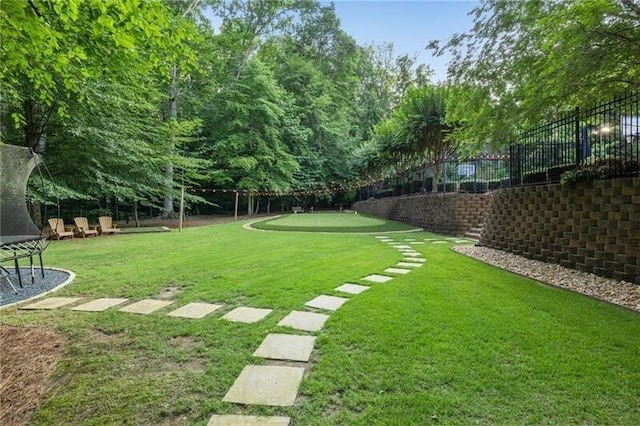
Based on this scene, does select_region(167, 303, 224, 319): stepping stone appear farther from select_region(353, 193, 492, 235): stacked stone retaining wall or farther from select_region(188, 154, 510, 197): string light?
select_region(188, 154, 510, 197): string light

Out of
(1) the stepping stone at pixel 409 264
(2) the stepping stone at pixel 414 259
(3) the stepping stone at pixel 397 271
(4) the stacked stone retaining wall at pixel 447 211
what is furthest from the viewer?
(4) the stacked stone retaining wall at pixel 447 211

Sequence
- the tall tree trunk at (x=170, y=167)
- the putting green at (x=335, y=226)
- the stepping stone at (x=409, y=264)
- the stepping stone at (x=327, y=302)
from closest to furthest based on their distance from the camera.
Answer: the stepping stone at (x=327, y=302) < the stepping stone at (x=409, y=264) < the putting green at (x=335, y=226) < the tall tree trunk at (x=170, y=167)

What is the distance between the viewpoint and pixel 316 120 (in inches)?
1032

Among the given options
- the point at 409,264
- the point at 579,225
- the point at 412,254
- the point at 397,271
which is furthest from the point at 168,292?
the point at 579,225

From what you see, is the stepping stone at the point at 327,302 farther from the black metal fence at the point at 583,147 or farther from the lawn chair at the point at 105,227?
the lawn chair at the point at 105,227

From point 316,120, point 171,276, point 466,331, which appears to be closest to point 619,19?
point 466,331

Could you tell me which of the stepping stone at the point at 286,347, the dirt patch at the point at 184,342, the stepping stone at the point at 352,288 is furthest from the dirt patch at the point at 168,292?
the stepping stone at the point at 352,288

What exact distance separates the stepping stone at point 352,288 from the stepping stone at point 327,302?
0.29 meters

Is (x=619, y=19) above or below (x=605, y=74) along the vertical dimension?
above

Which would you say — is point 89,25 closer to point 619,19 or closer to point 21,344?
point 21,344

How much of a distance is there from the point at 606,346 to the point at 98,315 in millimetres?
4066

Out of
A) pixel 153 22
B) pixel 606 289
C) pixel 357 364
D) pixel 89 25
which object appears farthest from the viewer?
pixel 606 289

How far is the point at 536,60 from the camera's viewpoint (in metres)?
4.88

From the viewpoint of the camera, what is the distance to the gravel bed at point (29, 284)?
12.2 ft
